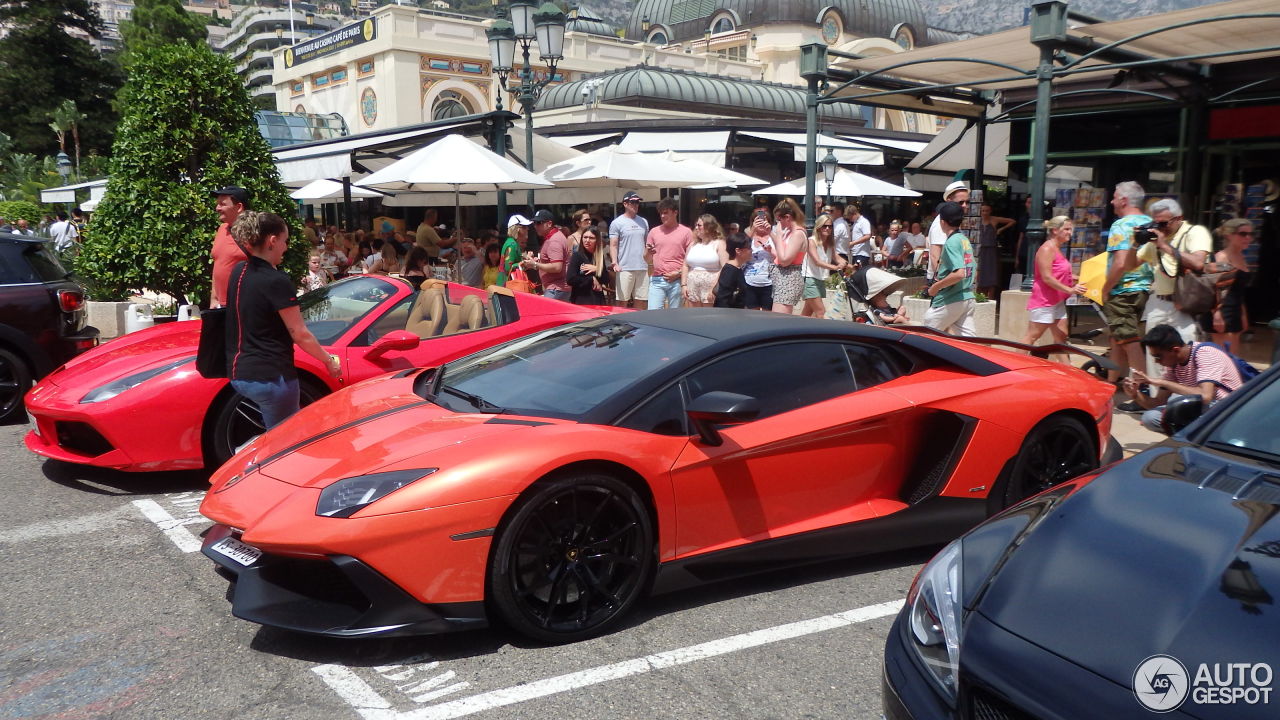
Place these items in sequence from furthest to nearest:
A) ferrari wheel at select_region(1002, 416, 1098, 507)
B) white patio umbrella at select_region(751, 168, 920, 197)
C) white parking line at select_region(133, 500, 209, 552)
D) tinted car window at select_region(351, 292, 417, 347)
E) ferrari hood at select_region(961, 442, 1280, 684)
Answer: white patio umbrella at select_region(751, 168, 920, 197) → tinted car window at select_region(351, 292, 417, 347) → white parking line at select_region(133, 500, 209, 552) → ferrari wheel at select_region(1002, 416, 1098, 507) → ferrari hood at select_region(961, 442, 1280, 684)

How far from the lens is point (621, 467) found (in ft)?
11.4

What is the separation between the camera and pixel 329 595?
128 inches

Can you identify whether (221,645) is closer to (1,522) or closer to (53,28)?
(1,522)

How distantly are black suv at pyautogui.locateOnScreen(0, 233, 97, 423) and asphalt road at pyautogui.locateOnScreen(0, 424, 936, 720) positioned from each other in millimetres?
3506

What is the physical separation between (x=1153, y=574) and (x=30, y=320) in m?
7.80

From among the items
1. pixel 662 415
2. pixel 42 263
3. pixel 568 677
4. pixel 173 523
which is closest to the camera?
pixel 568 677

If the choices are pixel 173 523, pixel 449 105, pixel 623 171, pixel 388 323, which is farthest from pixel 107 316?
pixel 449 105

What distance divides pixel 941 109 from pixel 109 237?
10203mm

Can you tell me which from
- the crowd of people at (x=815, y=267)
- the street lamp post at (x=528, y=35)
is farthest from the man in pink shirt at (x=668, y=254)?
the street lamp post at (x=528, y=35)

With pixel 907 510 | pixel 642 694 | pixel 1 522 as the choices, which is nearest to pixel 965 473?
pixel 907 510

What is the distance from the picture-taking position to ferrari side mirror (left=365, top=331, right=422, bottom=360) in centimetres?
563

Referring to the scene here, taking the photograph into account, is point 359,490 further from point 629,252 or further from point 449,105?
point 449,105

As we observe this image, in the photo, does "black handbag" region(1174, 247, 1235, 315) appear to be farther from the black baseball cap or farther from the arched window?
the arched window

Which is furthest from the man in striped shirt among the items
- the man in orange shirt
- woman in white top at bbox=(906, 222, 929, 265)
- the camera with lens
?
woman in white top at bbox=(906, 222, 929, 265)
